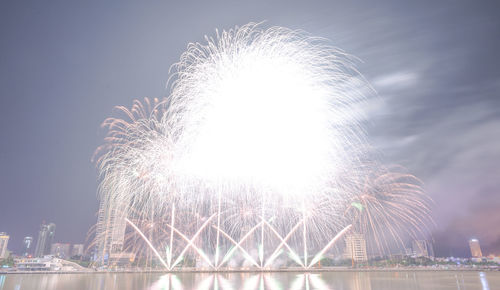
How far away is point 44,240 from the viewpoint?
158 metres

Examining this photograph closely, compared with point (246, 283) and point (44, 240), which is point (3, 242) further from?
point (246, 283)

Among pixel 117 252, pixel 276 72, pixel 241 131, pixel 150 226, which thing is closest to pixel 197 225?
pixel 150 226

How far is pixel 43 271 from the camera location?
62.5 m

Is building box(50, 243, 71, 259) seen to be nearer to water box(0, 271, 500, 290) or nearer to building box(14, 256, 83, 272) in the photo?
building box(14, 256, 83, 272)

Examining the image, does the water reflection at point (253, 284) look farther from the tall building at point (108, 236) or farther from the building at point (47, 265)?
the building at point (47, 265)

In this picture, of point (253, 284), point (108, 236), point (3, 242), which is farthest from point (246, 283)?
point (3, 242)

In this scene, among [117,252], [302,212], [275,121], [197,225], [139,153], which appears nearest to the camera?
[275,121]

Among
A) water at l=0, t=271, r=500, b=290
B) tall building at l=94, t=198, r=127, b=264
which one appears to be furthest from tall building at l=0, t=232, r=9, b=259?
water at l=0, t=271, r=500, b=290

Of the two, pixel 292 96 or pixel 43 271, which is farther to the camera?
pixel 43 271

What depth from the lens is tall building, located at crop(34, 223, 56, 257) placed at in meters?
156

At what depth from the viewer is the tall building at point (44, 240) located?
15588 centimetres

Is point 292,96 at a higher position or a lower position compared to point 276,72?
lower

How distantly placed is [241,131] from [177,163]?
9679 millimetres

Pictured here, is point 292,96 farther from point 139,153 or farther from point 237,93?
point 139,153
